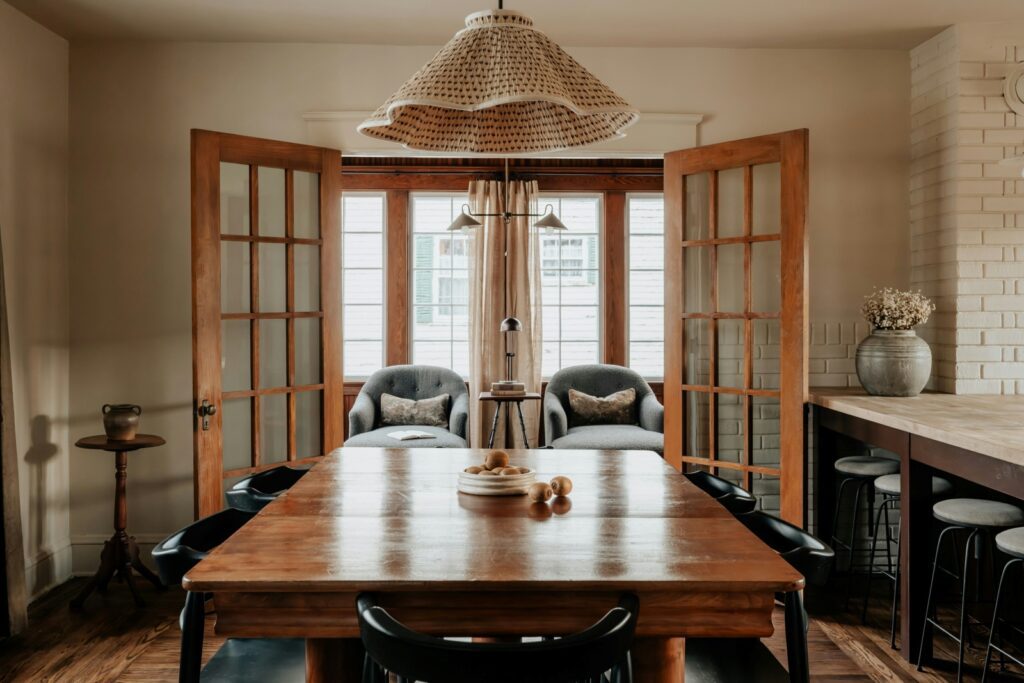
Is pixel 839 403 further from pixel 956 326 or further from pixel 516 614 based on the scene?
pixel 516 614

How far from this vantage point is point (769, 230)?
3.88 m

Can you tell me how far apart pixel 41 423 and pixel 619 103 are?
3.57 meters

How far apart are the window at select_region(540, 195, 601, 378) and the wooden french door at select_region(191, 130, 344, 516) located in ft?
8.77

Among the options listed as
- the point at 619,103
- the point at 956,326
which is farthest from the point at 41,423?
the point at 956,326

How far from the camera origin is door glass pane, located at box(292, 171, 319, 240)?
400cm

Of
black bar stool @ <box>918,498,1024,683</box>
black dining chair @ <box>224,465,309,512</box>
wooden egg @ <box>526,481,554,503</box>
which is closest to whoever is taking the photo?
wooden egg @ <box>526,481,554,503</box>

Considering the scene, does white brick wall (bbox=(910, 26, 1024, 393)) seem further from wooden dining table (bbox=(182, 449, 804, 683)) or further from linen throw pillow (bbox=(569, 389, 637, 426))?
wooden dining table (bbox=(182, 449, 804, 683))

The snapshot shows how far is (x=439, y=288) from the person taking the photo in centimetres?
650

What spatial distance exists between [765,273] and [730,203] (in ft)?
1.32

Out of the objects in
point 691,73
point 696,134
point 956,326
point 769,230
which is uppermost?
point 691,73

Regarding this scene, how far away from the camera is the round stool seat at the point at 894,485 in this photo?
329cm

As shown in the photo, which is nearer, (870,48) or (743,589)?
(743,589)

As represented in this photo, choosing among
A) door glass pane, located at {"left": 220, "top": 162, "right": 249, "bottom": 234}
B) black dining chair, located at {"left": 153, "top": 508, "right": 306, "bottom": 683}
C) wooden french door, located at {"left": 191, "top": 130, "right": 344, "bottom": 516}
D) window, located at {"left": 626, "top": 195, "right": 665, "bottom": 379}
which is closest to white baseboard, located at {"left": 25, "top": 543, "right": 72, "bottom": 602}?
wooden french door, located at {"left": 191, "top": 130, "right": 344, "bottom": 516}

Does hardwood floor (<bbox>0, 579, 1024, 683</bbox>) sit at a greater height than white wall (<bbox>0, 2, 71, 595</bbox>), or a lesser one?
lesser
